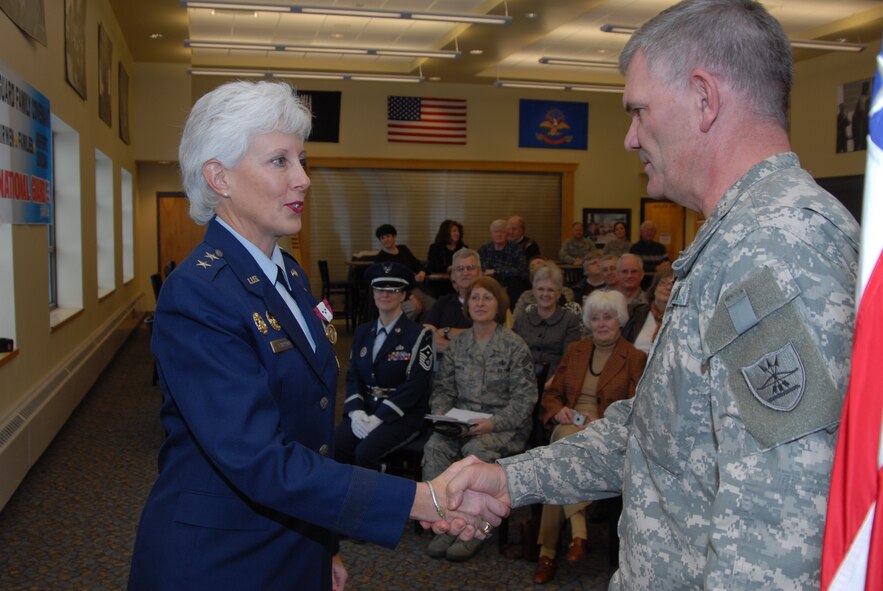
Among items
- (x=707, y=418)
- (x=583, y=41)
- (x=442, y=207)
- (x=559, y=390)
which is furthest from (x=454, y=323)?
(x=442, y=207)

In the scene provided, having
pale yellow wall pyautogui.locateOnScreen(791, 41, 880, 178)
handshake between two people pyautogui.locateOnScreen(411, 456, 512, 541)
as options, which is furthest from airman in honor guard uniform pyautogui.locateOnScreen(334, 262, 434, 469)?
pale yellow wall pyautogui.locateOnScreen(791, 41, 880, 178)

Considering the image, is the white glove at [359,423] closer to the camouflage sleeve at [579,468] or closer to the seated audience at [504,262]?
the camouflage sleeve at [579,468]

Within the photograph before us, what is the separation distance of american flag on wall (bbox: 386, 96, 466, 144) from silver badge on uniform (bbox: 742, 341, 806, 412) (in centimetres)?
1401

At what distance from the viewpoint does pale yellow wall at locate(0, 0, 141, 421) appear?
5.04m

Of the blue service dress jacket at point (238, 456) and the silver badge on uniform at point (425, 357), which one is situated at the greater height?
the blue service dress jacket at point (238, 456)

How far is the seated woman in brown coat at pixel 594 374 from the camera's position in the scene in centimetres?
420

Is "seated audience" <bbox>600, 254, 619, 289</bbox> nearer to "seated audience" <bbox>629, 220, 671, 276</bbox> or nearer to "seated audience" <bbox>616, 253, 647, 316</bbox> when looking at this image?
"seated audience" <bbox>616, 253, 647, 316</bbox>

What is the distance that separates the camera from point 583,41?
12.2 meters

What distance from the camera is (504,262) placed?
933 cm

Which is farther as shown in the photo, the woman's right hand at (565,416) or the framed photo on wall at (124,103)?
the framed photo on wall at (124,103)

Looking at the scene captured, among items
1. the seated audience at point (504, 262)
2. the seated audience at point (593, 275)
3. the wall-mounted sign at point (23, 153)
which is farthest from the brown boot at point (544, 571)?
the seated audience at point (504, 262)

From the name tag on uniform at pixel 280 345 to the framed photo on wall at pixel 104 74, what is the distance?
857 cm

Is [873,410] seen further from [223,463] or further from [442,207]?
[442,207]

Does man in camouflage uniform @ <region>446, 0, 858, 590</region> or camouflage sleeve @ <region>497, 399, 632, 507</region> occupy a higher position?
man in camouflage uniform @ <region>446, 0, 858, 590</region>
